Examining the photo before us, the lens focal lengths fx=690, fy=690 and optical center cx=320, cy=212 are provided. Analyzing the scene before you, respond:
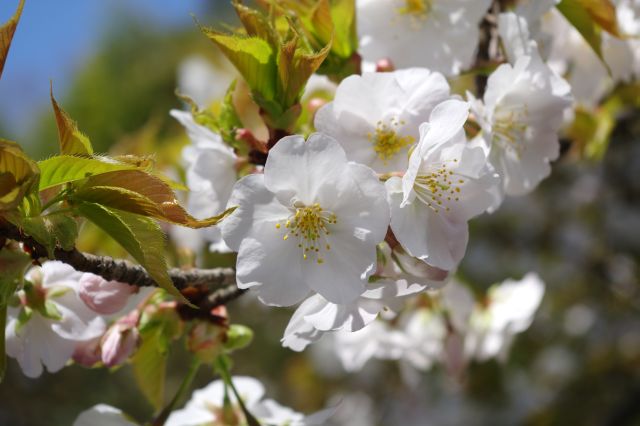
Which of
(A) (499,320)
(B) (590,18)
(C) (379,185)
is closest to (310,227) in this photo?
(C) (379,185)

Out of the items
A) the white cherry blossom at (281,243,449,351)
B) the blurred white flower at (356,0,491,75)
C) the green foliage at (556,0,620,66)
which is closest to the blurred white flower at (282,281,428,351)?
the white cherry blossom at (281,243,449,351)

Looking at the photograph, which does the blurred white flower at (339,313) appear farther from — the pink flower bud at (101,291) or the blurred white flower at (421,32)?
the blurred white flower at (421,32)

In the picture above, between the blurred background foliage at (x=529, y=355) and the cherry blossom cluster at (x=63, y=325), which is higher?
the cherry blossom cluster at (x=63, y=325)

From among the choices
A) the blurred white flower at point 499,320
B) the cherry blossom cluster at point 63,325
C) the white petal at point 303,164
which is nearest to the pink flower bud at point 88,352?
the cherry blossom cluster at point 63,325

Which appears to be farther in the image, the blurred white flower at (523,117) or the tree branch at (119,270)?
the blurred white flower at (523,117)

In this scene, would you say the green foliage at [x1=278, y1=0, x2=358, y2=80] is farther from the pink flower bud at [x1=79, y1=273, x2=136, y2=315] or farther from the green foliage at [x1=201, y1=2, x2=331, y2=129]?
the pink flower bud at [x1=79, y1=273, x2=136, y2=315]

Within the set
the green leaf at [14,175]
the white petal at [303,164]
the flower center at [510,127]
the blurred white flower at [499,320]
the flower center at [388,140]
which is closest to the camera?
the green leaf at [14,175]

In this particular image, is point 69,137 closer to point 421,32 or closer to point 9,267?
point 9,267

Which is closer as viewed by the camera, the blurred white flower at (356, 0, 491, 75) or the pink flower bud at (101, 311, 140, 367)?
the pink flower bud at (101, 311, 140, 367)
